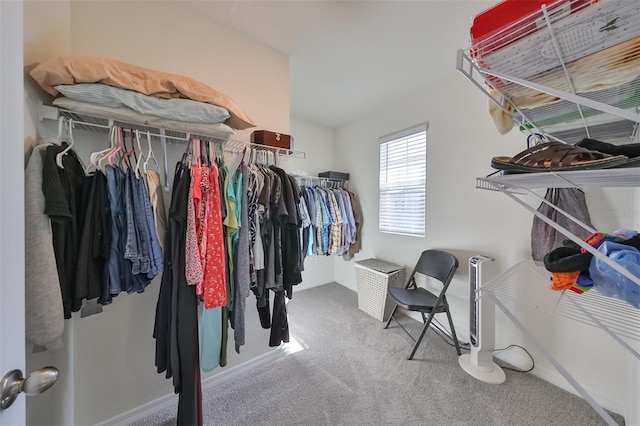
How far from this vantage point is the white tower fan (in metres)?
1.64

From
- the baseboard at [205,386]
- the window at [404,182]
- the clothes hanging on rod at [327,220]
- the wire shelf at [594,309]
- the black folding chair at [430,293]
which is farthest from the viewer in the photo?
the window at [404,182]

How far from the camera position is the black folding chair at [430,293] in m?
1.80

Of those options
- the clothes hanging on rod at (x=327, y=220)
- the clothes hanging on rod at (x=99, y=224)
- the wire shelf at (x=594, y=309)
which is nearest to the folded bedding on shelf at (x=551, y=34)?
the wire shelf at (x=594, y=309)

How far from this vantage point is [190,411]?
1.10 meters

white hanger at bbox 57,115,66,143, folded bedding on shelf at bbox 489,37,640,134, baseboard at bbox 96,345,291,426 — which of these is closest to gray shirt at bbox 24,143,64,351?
white hanger at bbox 57,115,66,143

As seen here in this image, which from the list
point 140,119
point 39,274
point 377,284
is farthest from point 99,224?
point 377,284

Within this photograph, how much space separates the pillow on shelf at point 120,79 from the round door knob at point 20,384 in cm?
111

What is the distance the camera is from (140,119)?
1.08m

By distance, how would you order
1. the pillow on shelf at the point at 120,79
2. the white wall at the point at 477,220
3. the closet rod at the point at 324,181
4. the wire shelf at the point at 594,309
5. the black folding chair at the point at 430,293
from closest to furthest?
the wire shelf at the point at 594,309 → the pillow on shelf at the point at 120,79 → the white wall at the point at 477,220 → the black folding chair at the point at 430,293 → the closet rod at the point at 324,181

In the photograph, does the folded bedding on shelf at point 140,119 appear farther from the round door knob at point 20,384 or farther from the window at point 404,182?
the window at point 404,182

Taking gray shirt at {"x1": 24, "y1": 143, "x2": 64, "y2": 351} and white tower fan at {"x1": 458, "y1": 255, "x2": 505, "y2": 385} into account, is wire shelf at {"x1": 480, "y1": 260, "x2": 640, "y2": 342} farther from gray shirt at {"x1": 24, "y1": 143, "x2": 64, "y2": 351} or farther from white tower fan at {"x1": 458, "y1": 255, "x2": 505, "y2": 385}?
→ gray shirt at {"x1": 24, "y1": 143, "x2": 64, "y2": 351}

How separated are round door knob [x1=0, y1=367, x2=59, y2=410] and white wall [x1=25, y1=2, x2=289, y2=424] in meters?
0.85

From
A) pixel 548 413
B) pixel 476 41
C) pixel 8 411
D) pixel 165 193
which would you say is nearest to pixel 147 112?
pixel 165 193

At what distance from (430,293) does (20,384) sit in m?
2.41
